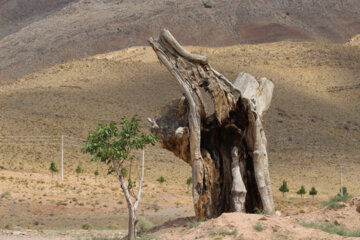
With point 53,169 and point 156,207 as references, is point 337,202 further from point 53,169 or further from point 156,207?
point 53,169

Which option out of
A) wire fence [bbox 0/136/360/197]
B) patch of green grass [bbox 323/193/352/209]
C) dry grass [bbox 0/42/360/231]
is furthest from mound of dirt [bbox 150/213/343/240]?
wire fence [bbox 0/136/360/197]

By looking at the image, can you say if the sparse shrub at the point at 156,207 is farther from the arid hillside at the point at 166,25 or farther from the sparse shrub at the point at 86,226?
the arid hillside at the point at 166,25

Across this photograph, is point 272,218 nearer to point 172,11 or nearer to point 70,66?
point 70,66

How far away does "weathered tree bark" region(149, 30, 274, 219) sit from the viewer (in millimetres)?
15570

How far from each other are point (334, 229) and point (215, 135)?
13.2 ft

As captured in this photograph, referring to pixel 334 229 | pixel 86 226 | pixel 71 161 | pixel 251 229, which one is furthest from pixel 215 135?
pixel 71 161

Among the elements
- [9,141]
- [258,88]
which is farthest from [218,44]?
[258,88]

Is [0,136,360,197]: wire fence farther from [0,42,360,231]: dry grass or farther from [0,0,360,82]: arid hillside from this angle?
[0,0,360,82]: arid hillside

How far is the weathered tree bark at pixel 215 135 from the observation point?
1557cm

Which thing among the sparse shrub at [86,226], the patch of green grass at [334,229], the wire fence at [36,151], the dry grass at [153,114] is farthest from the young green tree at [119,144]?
the wire fence at [36,151]

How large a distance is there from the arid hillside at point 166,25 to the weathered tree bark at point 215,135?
77793mm

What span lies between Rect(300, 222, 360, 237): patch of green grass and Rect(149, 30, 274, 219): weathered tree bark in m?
1.56

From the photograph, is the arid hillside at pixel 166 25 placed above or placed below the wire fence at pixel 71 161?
above

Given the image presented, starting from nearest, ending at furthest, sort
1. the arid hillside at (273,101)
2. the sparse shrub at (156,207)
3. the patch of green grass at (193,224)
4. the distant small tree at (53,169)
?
the patch of green grass at (193,224)
the sparse shrub at (156,207)
the distant small tree at (53,169)
the arid hillside at (273,101)
